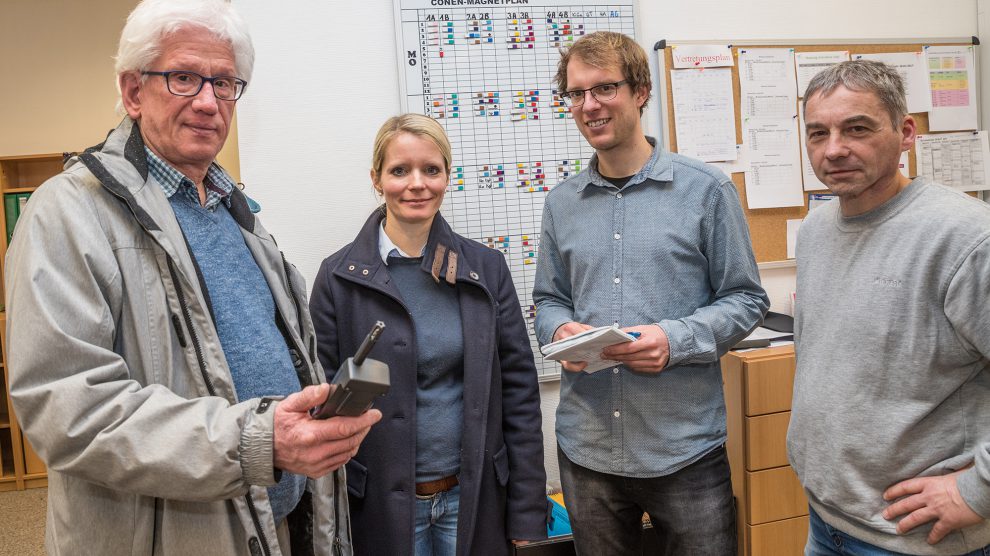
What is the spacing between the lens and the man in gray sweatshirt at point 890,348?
3.80ft

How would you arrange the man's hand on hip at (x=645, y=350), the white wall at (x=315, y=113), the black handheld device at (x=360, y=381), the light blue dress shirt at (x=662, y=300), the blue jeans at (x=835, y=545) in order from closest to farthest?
1. the black handheld device at (x=360, y=381)
2. the blue jeans at (x=835, y=545)
3. the man's hand on hip at (x=645, y=350)
4. the light blue dress shirt at (x=662, y=300)
5. the white wall at (x=315, y=113)

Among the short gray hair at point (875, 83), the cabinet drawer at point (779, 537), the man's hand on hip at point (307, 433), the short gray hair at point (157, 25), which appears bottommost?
the cabinet drawer at point (779, 537)

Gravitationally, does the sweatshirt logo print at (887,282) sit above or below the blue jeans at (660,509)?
above

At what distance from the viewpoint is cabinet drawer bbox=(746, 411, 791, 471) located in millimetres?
2275

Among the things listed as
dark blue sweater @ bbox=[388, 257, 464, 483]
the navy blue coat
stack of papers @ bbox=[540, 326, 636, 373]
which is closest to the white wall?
Result: the navy blue coat

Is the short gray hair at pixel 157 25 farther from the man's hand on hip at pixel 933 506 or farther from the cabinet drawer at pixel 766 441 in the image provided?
the cabinet drawer at pixel 766 441

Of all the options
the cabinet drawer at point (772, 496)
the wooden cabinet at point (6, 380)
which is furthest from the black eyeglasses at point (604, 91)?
the wooden cabinet at point (6, 380)

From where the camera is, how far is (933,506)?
3.80 ft

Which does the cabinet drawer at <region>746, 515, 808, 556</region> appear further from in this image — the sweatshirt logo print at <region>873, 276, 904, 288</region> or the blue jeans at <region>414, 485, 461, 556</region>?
the sweatshirt logo print at <region>873, 276, 904, 288</region>

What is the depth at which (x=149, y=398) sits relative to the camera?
97 centimetres

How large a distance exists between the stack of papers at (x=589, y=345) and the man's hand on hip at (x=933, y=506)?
0.56 metres

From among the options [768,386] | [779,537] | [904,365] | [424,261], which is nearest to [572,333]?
[424,261]

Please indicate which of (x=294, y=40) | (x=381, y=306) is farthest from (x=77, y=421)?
(x=294, y=40)

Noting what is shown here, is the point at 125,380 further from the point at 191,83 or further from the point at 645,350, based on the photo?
the point at 645,350
